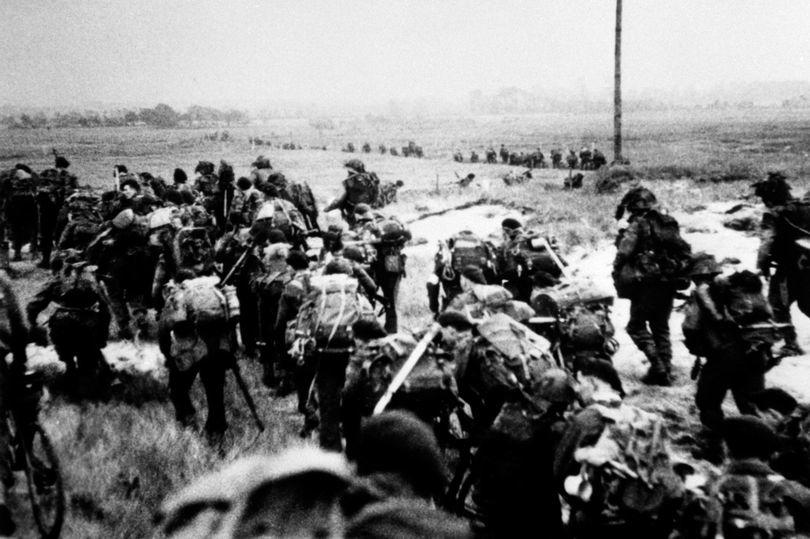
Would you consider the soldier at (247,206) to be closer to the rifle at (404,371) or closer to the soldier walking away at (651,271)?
the rifle at (404,371)

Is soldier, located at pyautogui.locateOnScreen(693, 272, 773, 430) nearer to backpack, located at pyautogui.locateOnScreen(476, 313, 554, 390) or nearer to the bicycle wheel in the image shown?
backpack, located at pyautogui.locateOnScreen(476, 313, 554, 390)

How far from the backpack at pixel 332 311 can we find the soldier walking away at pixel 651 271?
141 inches

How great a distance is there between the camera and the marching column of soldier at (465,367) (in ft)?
6.91

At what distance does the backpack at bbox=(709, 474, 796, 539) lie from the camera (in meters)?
2.71

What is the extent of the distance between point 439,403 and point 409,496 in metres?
2.42

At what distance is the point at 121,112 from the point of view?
124062 mm

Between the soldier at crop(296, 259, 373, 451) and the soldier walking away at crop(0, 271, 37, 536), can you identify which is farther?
the soldier at crop(296, 259, 373, 451)

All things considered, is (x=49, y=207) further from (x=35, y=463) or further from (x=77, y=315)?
(x=35, y=463)

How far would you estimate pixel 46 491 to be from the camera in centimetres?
451

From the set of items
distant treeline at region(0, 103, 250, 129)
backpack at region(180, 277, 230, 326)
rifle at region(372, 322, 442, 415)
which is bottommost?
rifle at region(372, 322, 442, 415)

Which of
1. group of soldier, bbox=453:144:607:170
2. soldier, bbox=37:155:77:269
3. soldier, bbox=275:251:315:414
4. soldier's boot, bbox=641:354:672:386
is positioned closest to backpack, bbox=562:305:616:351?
soldier's boot, bbox=641:354:672:386

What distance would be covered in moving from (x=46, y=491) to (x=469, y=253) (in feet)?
16.6

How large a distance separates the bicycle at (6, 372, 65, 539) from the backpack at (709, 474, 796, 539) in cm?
461

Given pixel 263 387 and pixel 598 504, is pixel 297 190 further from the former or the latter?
pixel 598 504
